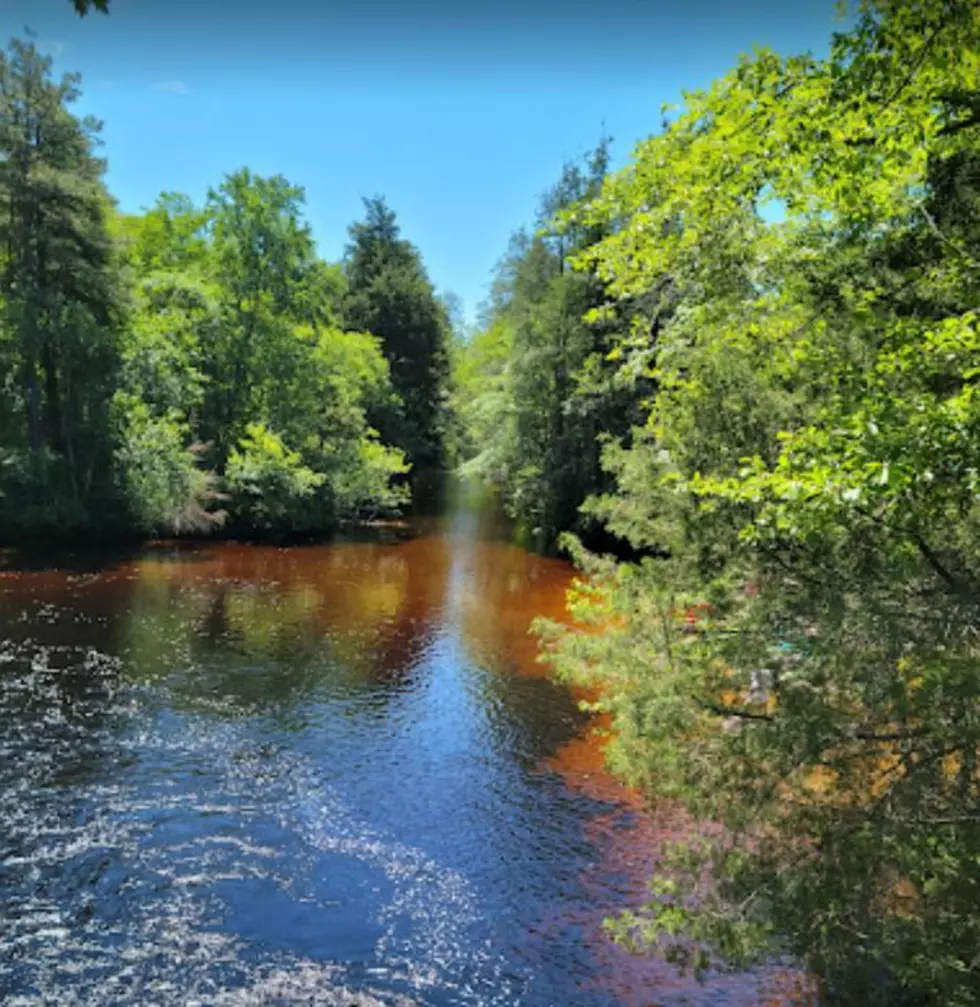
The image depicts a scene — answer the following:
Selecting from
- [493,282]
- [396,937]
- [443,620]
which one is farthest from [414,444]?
[396,937]

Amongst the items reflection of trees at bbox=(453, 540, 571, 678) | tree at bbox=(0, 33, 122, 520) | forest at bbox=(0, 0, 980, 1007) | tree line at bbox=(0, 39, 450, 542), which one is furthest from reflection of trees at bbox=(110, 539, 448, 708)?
forest at bbox=(0, 0, 980, 1007)

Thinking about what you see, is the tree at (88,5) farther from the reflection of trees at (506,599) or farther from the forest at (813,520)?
the reflection of trees at (506,599)

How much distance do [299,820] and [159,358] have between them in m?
20.7

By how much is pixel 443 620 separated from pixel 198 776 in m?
8.27

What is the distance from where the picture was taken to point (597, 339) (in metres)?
25.0

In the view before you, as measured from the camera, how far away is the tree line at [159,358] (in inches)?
844

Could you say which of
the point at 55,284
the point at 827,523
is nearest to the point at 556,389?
the point at 55,284

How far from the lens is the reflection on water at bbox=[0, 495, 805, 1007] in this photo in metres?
6.41

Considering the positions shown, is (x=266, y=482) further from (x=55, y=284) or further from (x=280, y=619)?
(x=280, y=619)

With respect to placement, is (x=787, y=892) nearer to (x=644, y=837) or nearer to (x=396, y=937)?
(x=396, y=937)

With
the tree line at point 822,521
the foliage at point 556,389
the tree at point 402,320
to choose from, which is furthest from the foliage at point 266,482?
the tree line at point 822,521

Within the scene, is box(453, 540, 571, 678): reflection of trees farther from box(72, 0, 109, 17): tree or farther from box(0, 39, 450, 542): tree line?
box(72, 0, 109, 17): tree

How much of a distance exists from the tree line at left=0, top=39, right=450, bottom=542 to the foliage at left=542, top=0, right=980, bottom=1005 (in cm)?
2104

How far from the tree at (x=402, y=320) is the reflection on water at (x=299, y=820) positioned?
1101 inches
